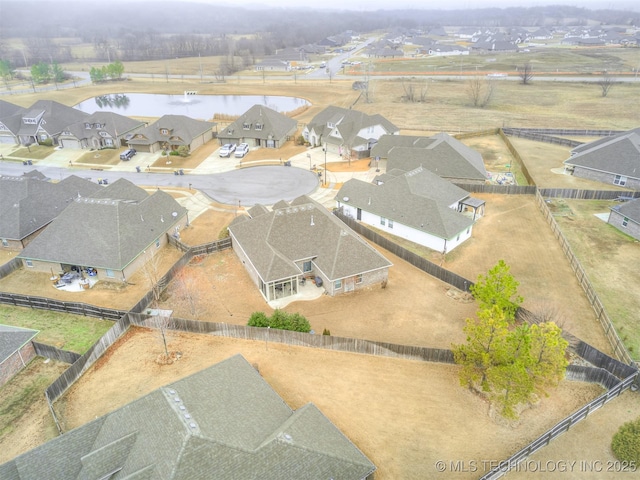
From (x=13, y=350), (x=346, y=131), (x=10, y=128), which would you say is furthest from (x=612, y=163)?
(x=10, y=128)

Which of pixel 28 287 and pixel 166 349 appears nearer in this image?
pixel 166 349

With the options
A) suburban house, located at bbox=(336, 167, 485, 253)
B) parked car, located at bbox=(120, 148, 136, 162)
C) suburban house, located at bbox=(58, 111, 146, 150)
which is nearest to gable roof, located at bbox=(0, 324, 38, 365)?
suburban house, located at bbox=(336, 167, 485, 253)

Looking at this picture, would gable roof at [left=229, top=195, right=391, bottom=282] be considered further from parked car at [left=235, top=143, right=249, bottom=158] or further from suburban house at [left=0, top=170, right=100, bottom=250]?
parked car at [left=235, top=143, right=249, bottom=158]

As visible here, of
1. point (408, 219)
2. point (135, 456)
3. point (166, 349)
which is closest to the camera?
point (135, 456)

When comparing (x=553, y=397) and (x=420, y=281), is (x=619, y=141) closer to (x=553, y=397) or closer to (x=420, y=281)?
(x=420, y=281)

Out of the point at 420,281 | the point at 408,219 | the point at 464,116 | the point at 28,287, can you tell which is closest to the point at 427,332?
the point at 420,281

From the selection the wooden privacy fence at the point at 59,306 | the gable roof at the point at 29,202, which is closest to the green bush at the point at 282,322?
the wooden privacy fence at the point at 59,306

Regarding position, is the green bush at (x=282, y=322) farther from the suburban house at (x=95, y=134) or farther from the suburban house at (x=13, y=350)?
the suburban house at (x=95, y=134)
